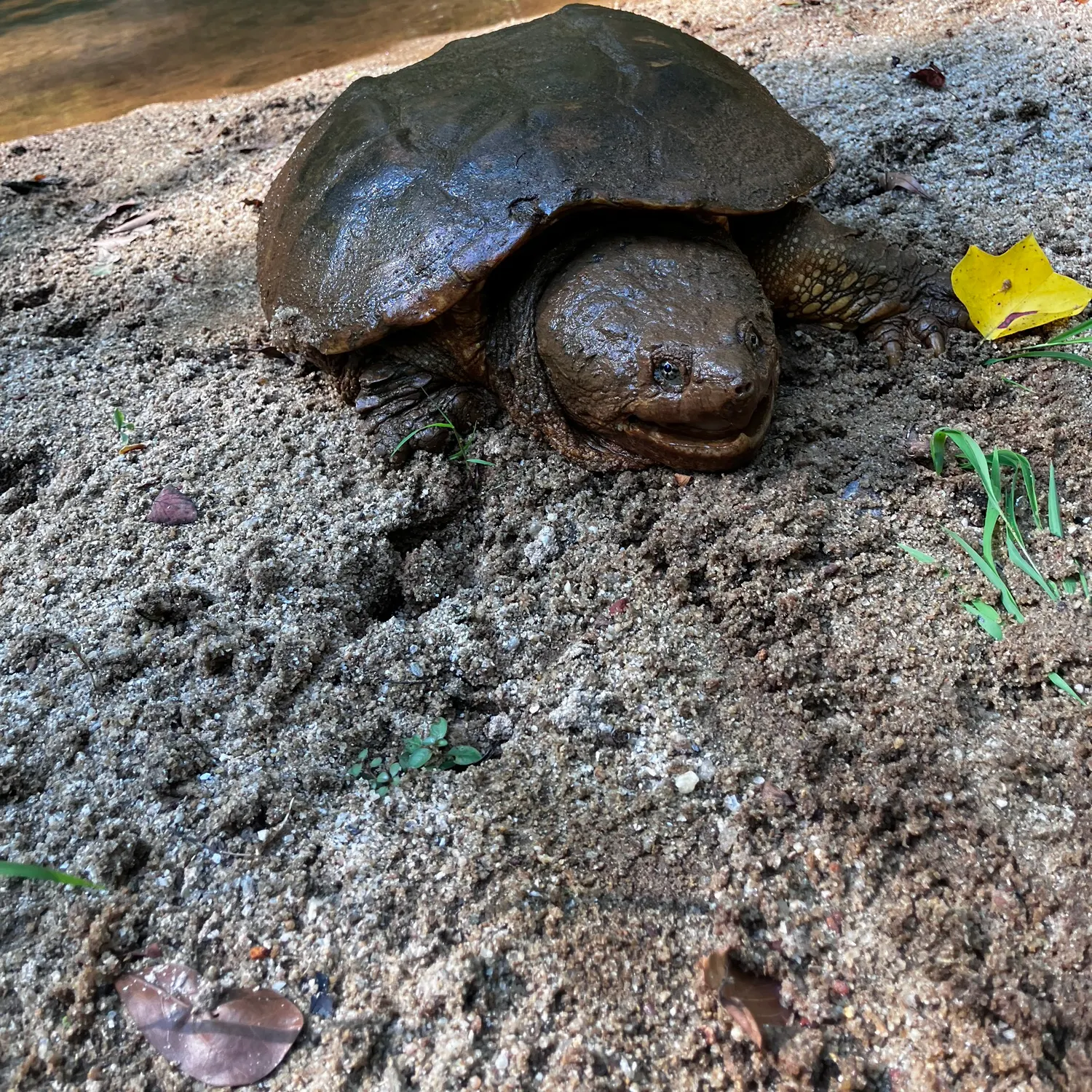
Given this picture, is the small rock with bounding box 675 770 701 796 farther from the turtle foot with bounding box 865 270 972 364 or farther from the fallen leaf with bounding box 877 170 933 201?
the fallen leaf with bounding box 877 170 933 201

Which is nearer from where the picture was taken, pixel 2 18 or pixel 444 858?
pixel 444 858

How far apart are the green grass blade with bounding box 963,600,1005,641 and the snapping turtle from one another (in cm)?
60

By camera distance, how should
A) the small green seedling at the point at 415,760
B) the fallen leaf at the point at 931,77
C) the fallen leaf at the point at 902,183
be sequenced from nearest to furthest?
the small green seedling at the point at 415,760 < the fallen leaf at the point at 902,183 < the fallen leaf at the point at 931,77

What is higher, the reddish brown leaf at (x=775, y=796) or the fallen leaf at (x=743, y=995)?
the reddish brown leaf at (x=775, y=796)

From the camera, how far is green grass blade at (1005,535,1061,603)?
5.30ft

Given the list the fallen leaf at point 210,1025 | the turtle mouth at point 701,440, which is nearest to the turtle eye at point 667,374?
the turtle mouth at point 701,440

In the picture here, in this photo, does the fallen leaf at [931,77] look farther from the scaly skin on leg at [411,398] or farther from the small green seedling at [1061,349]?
the scaly skin on leg at [411,398]

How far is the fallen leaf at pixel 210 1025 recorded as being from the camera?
3.74 ft

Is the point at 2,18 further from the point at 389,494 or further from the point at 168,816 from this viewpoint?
the point at 168,816

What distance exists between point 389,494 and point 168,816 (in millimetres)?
968

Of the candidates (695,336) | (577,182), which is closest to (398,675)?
(695,336)

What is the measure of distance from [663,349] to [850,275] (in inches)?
32.5

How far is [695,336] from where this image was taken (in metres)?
1.85

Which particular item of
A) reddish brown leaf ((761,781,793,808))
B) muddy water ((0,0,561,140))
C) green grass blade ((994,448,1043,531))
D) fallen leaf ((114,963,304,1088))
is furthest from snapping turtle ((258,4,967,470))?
muddy water ((0,0,561,140))
